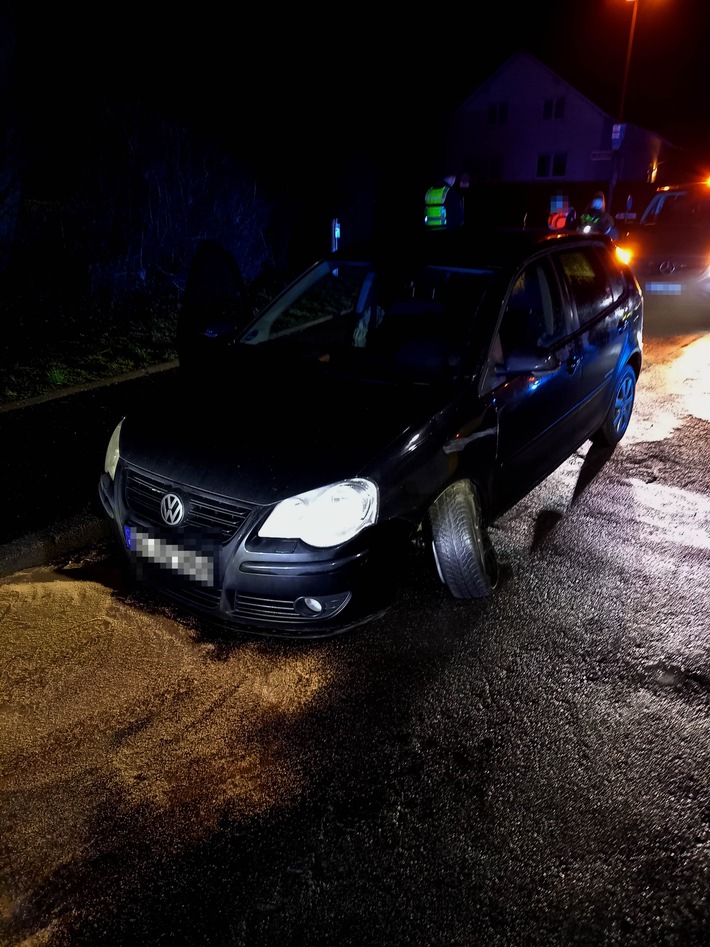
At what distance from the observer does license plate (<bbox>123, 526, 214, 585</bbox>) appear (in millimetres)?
2838

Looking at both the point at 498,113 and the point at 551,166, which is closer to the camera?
the point at 551,166

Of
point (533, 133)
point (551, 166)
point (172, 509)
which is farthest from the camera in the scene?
point (551, 166)

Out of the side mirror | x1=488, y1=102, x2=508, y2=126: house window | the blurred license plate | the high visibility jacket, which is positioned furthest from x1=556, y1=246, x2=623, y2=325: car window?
x1=488, y1=102, x2=508, y2=126: house window

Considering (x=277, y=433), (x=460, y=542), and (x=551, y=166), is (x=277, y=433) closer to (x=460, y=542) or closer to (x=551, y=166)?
(x=460, y=542)

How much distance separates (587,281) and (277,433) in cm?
253

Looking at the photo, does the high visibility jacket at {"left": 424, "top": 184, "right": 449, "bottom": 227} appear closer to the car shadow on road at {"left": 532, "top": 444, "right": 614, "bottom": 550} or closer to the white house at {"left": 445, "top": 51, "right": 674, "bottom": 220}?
the car shadow on road at {"left": 532, "top": 444, "right": 614, "bottom": 550}

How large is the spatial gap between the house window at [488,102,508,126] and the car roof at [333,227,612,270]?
40.5 metres

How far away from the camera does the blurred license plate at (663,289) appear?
10062 millimetres

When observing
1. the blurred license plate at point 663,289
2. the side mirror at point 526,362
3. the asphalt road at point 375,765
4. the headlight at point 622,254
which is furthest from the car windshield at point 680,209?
the side mirror at point 526,362

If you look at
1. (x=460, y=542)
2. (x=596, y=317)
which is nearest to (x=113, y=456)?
(x=460, y=542)

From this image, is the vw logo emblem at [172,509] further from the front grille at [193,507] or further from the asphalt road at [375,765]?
the asphalt road at [375,765]

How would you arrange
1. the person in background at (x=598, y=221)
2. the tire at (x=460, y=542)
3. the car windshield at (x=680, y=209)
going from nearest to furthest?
the tire at (x=460, y=542) < the car windshield at (x=680, y=209) < the person in background at (x=598, y=221)

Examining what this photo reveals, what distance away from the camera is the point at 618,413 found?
17.4ft

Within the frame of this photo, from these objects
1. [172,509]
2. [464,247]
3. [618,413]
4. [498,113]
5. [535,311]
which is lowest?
[618,413]
